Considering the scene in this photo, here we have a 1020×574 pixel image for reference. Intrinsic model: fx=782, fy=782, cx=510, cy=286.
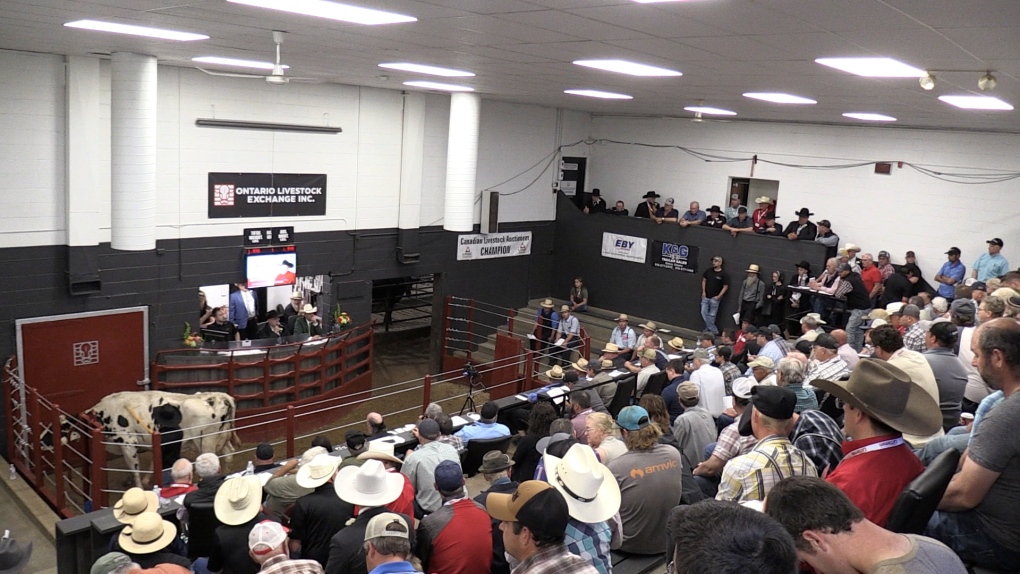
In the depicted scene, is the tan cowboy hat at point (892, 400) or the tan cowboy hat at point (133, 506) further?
the tan cowboy hat at point (133, 506)

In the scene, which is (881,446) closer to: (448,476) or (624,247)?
(448,476)

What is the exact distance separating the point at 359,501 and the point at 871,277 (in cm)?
1227

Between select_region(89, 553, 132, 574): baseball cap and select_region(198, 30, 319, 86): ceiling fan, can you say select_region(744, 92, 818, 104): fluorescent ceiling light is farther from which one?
select_region(89, 553, 132, 574): baseball cap

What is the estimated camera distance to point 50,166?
10.6 m

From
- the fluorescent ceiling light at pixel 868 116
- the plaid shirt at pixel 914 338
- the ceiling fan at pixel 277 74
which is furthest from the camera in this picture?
the fluorescent ceiling light at pixel 868 116

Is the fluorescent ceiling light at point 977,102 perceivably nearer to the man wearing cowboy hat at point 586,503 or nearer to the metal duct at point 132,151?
the man wearing cowboy hat at point 586,503

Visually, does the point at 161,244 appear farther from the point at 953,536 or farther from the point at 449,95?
the point at 953,536

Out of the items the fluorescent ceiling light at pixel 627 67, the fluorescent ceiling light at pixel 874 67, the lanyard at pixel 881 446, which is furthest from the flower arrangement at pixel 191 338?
the lanyard at pixel 881 446

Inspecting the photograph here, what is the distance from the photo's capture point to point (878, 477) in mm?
3318

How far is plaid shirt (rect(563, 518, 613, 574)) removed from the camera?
390 cm

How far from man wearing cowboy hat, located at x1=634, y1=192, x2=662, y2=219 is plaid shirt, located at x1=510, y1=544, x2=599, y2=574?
1479cm

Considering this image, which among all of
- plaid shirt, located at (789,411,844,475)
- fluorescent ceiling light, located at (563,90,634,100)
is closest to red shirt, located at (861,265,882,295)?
fluorescent ceiling light, located at (563,90,634,100)

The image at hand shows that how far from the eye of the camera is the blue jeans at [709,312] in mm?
16391

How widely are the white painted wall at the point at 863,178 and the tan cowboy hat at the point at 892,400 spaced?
12.7 m
